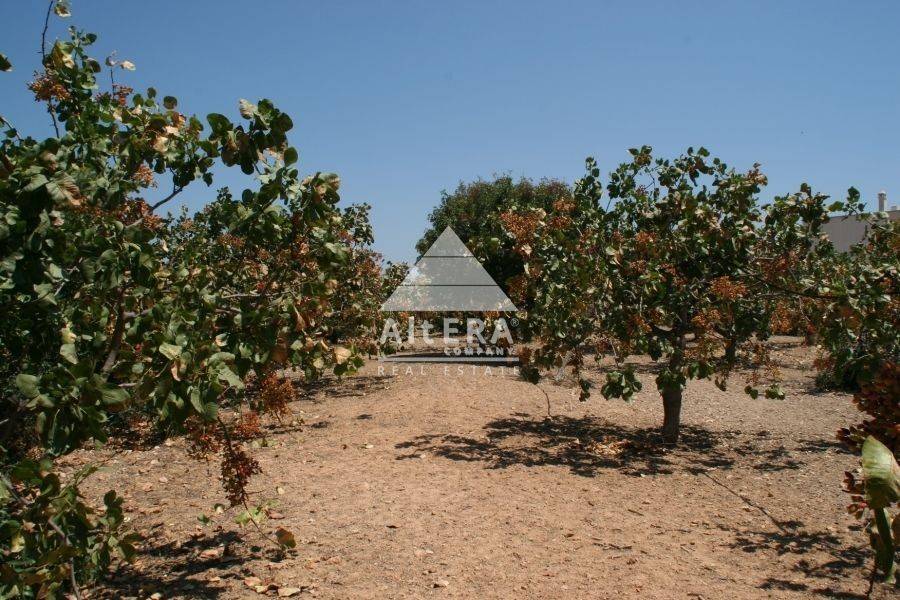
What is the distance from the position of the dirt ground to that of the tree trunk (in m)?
0.34

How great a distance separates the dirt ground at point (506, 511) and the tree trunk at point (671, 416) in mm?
341

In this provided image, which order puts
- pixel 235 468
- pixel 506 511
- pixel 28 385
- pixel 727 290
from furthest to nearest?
pixel 727 290, pixel 506 511, pixel 235 468, pixel 28 385

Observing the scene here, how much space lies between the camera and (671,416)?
804 cm

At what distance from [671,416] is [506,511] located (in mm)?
3607

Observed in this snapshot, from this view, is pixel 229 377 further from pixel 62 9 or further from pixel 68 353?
pixel 62 9

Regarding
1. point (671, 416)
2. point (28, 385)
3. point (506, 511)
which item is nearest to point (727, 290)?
point (671, 416)

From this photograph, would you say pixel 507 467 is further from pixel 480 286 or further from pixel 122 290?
pixel 480 286

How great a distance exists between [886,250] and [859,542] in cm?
334

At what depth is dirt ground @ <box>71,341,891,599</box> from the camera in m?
4.12

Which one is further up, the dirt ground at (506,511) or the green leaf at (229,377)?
the green leaf at (229,377)

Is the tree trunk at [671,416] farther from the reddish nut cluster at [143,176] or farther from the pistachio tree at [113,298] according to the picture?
the reddish nut cluster at [143,176]

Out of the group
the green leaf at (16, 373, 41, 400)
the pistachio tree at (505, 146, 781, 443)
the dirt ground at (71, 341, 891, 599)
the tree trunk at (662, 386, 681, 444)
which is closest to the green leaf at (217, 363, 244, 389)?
the green leaf at (16, 373, 41, 400)

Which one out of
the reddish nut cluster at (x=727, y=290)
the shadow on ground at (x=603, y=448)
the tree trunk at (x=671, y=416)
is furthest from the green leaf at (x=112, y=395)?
the tree trunk at (x=671, y=416)

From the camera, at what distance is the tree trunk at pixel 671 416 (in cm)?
799
